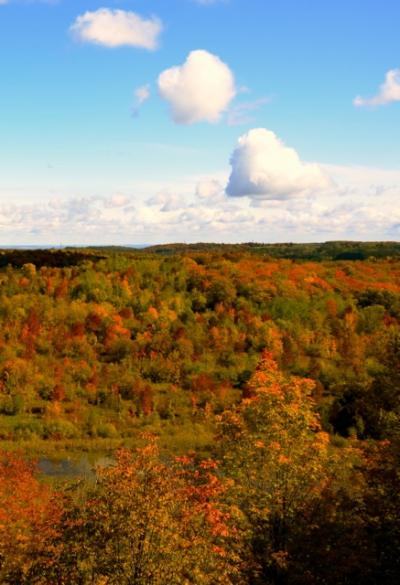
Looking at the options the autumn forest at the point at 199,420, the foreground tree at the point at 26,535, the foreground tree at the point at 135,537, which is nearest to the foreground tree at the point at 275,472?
the autumn forest at the point at 199,420

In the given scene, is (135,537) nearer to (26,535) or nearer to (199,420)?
(26,535)

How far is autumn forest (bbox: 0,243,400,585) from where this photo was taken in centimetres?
→ 2338

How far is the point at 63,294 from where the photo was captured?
10588cm

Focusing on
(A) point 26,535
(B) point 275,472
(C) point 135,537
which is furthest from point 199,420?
(C) point 135,537

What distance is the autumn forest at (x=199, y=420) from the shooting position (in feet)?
76.7

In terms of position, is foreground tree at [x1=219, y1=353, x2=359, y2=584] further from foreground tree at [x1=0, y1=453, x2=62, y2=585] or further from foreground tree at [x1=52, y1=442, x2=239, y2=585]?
foreground tree at [x1=0, y1=453, x2=62, y2=585]

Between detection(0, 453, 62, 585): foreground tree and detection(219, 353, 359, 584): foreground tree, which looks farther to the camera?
detection(219, 353, 359, 584): foreground tree

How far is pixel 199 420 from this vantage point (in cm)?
7131

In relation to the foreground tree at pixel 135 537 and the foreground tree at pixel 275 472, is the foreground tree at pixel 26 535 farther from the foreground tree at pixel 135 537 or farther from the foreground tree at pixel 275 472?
the foreground tree at pixel 275 472

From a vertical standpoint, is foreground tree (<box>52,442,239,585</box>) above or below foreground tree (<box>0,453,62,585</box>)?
above

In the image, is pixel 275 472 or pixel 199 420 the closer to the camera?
pixel 275 472

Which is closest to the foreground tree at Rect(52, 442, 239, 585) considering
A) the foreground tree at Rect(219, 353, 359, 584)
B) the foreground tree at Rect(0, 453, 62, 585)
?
the foreground tree at Rect(0, 453, 62, 585)

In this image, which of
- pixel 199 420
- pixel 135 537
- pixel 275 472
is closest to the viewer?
pixel 135 537

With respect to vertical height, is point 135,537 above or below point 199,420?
above
